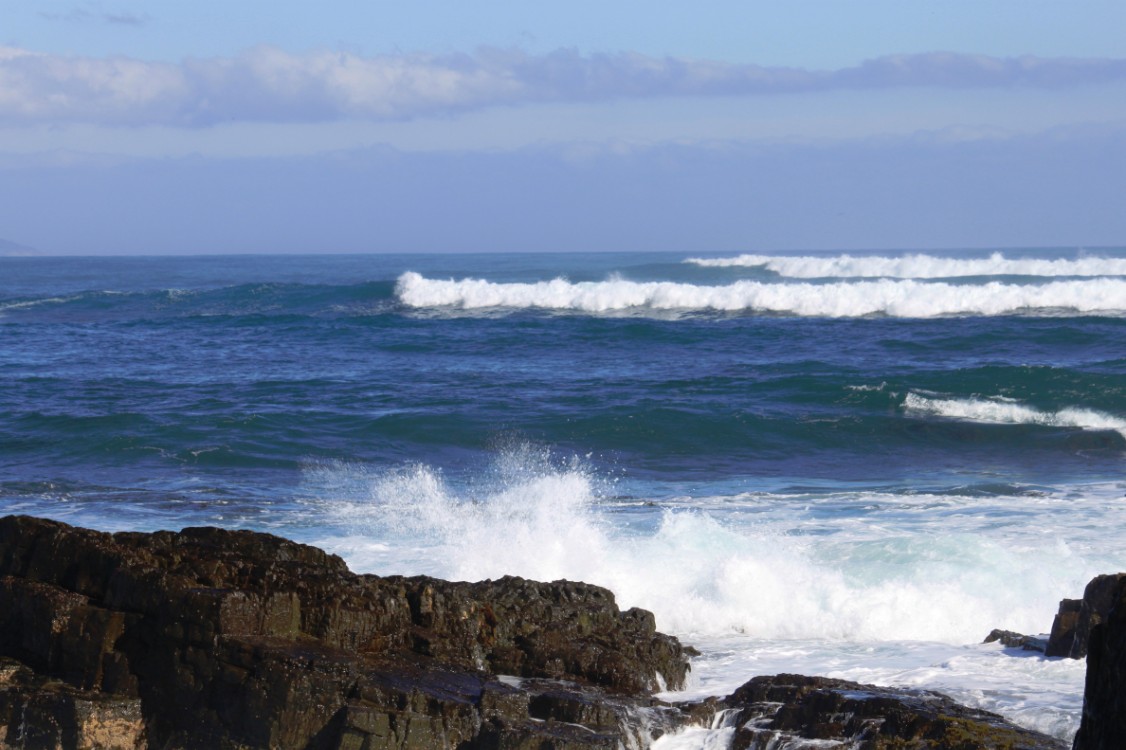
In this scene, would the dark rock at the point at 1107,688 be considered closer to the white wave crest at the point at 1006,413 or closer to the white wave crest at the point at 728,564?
the white wave crest at the point at 728,564

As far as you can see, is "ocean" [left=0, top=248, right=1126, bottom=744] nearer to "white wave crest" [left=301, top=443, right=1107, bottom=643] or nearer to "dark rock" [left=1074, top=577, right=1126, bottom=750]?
"white wave crest" [left=301, top=443, right=1107, bottom=643]

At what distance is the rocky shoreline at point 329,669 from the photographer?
6184 millimetres

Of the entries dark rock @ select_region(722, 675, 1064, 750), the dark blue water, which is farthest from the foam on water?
the dark blue water

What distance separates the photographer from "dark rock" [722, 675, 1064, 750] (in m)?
5.90

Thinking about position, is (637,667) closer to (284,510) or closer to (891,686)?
(891,686)

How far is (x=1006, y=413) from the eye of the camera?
20250 millimetres

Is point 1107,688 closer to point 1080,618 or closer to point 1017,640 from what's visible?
point 1080,618

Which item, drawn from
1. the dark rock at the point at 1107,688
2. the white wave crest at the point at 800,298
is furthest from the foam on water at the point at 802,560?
the white wave crest at the point at 800,298

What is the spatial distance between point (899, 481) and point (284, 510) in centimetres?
757

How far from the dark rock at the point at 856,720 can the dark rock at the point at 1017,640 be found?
5.55 ft

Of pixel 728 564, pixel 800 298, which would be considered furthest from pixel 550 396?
pixel 800 298

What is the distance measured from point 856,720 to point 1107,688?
2649 mm

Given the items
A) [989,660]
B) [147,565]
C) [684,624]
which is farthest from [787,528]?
[147,565]

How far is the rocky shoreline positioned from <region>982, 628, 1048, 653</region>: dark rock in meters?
0.46
